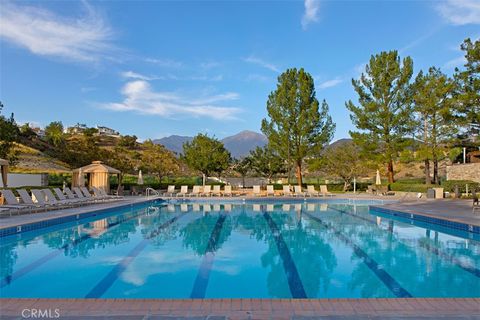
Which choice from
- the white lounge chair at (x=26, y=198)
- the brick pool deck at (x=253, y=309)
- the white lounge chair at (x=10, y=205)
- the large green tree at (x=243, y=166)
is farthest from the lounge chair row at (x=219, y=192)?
the brick pool deck at (x=253, y=309)

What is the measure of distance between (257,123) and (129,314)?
96.6ft

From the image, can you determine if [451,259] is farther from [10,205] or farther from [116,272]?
[10,205]

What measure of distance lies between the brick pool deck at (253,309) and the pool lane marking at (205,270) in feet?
4.43

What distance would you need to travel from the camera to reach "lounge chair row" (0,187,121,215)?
40.1 feet

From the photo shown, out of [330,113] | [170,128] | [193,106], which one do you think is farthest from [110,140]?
[330,113]

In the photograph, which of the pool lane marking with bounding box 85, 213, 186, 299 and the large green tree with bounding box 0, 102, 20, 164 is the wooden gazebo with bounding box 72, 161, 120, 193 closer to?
the large green tree with bounding box 0, 102, 20, 164

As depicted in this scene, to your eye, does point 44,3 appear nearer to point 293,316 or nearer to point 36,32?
point 36,32

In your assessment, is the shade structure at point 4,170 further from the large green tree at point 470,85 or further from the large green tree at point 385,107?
the large green tree at point 470,85

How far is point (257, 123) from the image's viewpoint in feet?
107

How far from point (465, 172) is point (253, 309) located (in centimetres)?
2894

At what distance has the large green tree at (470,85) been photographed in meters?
21.6

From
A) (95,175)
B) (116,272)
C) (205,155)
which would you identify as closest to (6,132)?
(95,175)

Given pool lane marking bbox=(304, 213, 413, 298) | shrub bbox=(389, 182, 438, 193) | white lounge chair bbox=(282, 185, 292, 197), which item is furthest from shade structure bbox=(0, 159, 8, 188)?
shrub bbox=(389, 182, 438, 193)

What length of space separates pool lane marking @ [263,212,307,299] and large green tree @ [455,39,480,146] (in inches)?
678
